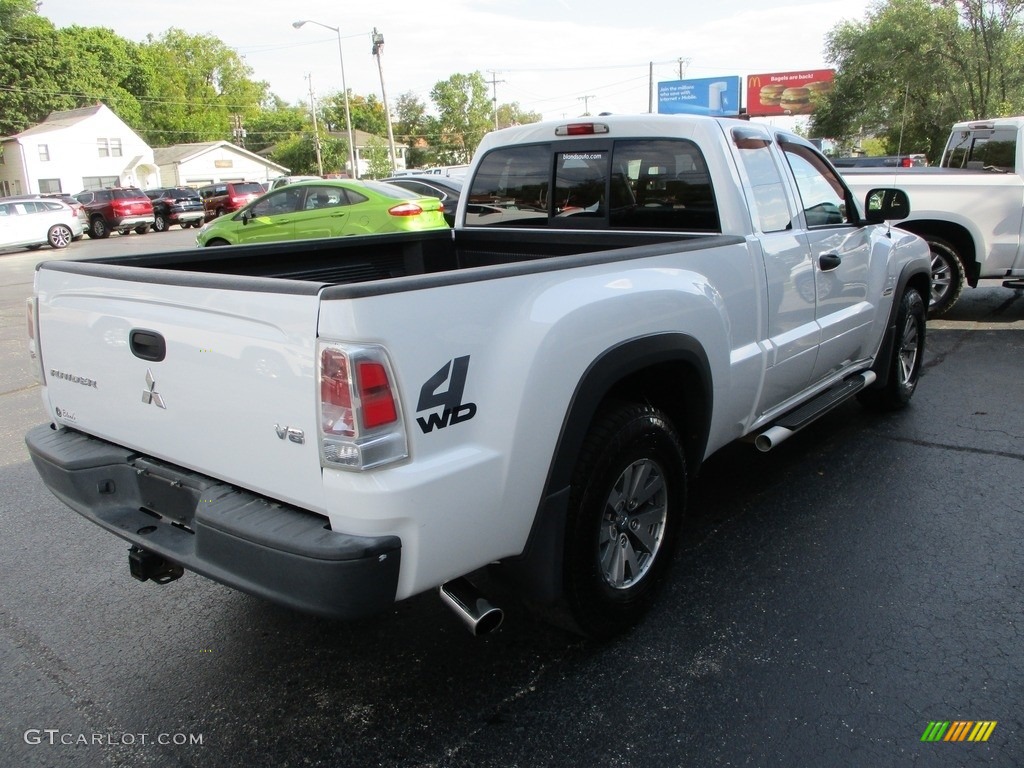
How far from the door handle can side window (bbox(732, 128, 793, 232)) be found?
0.94ft

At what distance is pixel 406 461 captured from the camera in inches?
83.5

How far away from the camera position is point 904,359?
220 inches

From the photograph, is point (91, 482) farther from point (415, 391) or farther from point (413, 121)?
point (413, 121)

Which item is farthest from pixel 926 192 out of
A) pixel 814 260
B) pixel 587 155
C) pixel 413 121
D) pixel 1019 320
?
pixel 413 121

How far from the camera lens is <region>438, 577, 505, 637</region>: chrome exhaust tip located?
2.34 m

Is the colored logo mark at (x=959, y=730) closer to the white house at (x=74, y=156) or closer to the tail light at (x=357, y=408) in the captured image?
the tail light at (x=357, y=408)

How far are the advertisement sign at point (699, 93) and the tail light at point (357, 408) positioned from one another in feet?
160

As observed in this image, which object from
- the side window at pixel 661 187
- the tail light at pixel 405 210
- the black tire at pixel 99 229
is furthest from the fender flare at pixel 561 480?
the black tire at pixel 99 229

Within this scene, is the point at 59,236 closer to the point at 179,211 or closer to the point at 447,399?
the point at 179,211

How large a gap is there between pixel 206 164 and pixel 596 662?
73800mm

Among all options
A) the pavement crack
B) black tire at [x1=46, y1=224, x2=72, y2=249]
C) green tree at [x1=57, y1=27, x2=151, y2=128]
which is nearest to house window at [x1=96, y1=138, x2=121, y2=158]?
green tree at [x1=57, y1=27, x2=151, y2=128]

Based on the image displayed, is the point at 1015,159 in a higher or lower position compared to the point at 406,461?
higher

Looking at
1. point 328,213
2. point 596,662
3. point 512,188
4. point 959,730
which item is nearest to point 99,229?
point 328,213

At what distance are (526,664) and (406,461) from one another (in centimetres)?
116
